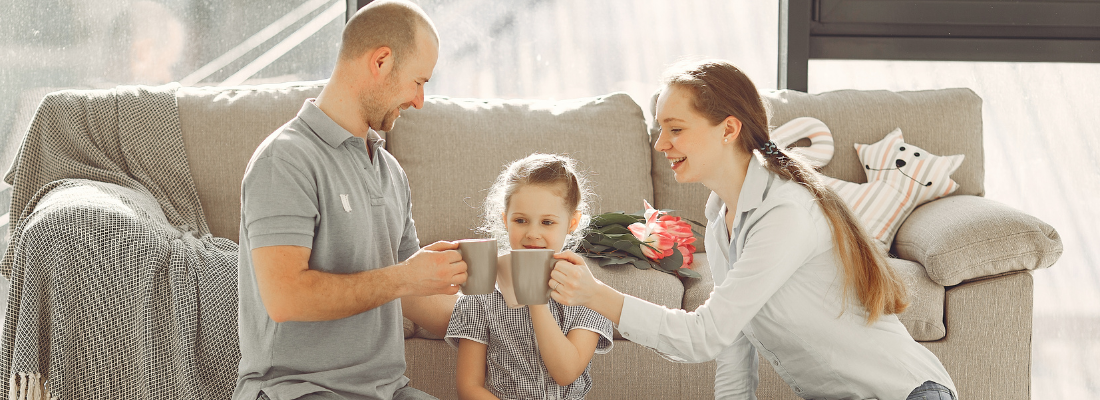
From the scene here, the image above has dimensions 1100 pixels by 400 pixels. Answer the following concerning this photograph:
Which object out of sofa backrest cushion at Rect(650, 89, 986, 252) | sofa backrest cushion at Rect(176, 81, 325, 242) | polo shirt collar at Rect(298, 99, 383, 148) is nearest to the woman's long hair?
polo shirt collar at Rect(298, 99, 383, 148)

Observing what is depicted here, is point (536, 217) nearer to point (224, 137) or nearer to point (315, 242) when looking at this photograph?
point (315, 242)

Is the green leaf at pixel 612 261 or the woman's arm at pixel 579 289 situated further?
the green leaf at pixel 612 261

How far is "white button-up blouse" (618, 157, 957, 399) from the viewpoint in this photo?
4.09 feet

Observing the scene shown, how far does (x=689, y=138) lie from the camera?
1.36 metres

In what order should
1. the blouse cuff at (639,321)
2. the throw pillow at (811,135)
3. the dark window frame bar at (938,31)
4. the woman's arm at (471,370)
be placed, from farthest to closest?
the dark window frame bar at (938,31), the throw pillow at (811,135), the woman's arm at (471,370), the blouse cuff at (639,321)

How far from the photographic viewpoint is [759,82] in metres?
3.30

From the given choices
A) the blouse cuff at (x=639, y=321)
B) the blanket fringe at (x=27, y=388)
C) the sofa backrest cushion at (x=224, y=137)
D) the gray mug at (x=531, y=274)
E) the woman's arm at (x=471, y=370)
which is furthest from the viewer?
the sofa backrest cushion at (x=224, y=137)

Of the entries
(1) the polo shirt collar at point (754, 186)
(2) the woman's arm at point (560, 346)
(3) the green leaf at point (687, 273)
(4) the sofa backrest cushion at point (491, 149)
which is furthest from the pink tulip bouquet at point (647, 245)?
(1) the polo shirt collar at point (754, 186)

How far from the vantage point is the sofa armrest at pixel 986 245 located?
1.97 meters

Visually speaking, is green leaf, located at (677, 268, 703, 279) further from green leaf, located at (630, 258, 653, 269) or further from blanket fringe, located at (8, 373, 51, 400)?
blanket fringe, located at (8, 373, 51, 400)

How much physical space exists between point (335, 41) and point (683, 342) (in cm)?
226

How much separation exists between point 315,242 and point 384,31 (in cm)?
35

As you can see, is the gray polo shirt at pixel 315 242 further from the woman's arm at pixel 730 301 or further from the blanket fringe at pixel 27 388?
the blanket fringe at pixel 27 388

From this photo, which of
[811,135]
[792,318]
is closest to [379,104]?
[792,318]
